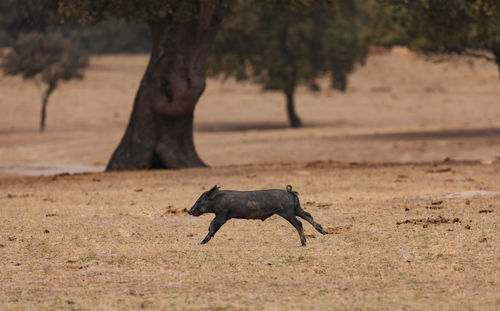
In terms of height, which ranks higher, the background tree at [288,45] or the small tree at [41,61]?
the background tree at [288,45]

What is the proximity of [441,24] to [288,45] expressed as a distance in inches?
812

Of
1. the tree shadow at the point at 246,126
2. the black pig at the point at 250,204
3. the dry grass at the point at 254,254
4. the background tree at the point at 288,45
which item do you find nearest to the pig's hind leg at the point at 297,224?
the black pig at the point at 250,204

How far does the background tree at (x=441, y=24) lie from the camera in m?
19.0

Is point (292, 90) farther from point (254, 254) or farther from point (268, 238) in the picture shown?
point (254, 254)

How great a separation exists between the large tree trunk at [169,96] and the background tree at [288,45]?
65.1 feet

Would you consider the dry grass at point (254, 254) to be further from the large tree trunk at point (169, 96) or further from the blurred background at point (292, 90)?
the blurred background at point (292, 90)

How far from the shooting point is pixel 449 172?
1697 centimetres

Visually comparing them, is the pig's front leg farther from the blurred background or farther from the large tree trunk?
the large tree trunk

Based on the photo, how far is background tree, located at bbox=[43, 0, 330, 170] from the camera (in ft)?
62.9

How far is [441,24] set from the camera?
2125 cm

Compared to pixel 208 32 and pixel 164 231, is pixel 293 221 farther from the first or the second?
pixel 208 32

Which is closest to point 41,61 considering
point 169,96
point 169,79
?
point 169,96

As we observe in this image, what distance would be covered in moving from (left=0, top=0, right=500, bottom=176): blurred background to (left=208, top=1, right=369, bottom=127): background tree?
7 centimetres

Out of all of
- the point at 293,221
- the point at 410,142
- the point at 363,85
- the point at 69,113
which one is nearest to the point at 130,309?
the point at 293,221
